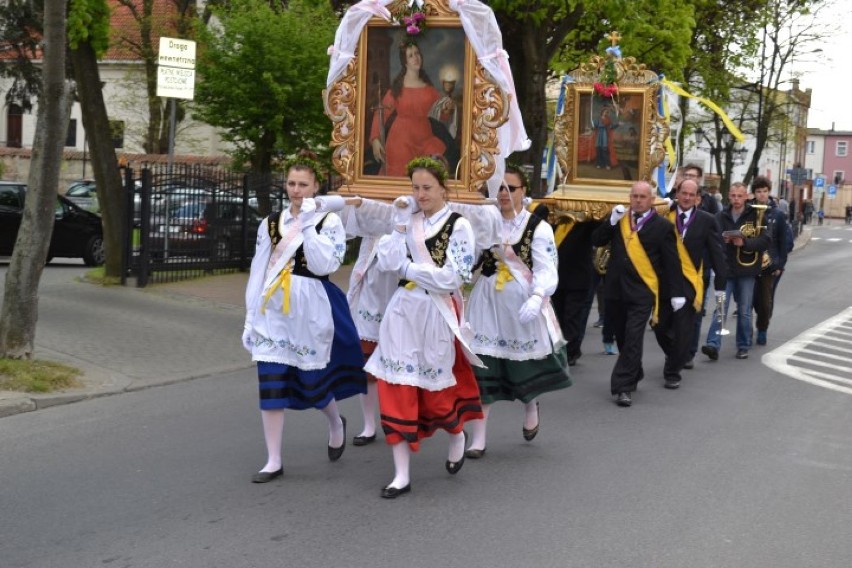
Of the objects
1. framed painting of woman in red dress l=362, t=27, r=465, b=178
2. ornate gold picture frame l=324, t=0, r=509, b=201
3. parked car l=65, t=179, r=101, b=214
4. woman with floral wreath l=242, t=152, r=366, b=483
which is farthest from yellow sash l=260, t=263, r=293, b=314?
parked car l=65, t=179, r=101, b=214

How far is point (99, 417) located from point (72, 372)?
1.33 meters

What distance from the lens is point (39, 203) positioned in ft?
32.4

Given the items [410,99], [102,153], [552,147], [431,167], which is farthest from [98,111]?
[431,167]

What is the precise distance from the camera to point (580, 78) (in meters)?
13.6

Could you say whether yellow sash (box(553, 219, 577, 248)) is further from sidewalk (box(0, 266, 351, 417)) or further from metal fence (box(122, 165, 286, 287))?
metal fence (box(122, 165, 286, 287))

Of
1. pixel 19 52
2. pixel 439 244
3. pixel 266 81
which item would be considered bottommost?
pixel 439 244

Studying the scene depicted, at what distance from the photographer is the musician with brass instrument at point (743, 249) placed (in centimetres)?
1257

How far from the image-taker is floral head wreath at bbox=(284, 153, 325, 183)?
673 centimetres

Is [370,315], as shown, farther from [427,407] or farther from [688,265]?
[688,265]

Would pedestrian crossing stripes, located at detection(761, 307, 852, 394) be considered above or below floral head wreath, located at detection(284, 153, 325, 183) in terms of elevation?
below

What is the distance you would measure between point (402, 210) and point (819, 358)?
7.76 meters

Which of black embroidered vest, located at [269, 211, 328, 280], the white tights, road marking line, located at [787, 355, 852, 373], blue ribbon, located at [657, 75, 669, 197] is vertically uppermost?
blue ribbon, located at [657, 75, 669, 197]

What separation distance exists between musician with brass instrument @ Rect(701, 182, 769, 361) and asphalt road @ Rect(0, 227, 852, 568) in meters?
2.74

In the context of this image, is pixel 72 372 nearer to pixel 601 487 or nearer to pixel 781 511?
pixel 601 487
